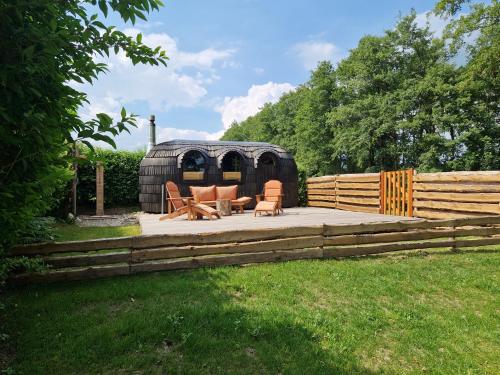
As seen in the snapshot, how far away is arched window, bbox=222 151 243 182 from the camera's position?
14.7 metres

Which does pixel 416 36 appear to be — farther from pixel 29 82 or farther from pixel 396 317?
pixel 29 82

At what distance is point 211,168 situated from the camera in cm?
1441

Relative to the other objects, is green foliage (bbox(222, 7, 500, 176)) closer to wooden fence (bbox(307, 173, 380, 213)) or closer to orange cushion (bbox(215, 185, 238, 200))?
wooden fence (bbox(307, 173, 380, 213))

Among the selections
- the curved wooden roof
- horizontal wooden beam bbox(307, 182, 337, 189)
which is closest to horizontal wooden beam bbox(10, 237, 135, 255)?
the curved wooden roof

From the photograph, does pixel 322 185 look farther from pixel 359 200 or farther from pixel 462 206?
pixel 462 206

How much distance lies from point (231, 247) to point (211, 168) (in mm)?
9212

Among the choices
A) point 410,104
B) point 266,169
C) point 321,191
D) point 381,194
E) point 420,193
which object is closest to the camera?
point 420,193

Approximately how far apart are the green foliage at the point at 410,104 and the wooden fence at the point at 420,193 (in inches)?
210

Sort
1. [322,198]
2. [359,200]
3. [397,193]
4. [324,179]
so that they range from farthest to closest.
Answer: [322,198] < [324,179] < [359,200] < [397,193]

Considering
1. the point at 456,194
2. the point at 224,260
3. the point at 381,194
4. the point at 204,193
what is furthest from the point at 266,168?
the point at 224,260

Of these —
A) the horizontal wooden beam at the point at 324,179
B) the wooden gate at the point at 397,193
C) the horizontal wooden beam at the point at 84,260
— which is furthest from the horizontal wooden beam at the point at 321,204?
the horizontal wooden beam at the point at 84,260

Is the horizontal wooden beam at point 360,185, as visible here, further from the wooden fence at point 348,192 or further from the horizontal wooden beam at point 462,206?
the horizontal wooden beam at point 462,206

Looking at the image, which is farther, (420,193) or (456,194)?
(420,193)

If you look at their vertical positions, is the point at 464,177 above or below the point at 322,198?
above
